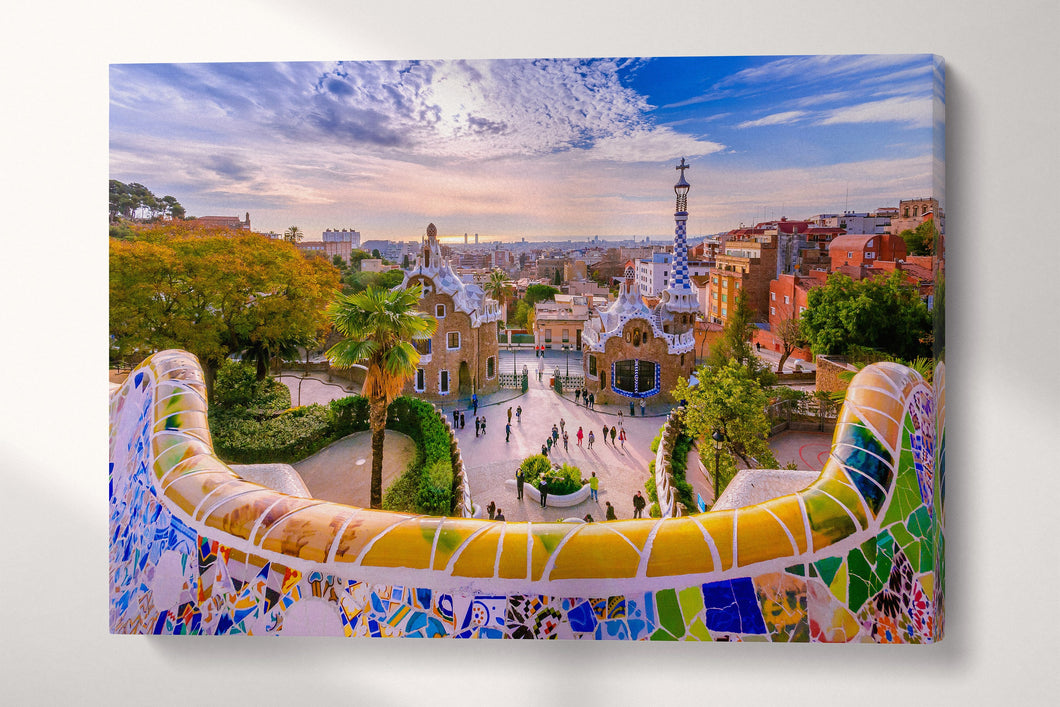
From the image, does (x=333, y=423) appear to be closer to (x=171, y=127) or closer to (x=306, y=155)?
(x=306, y=155)

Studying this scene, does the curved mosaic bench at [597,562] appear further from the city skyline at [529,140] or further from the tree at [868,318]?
the city skyline at [529,140]

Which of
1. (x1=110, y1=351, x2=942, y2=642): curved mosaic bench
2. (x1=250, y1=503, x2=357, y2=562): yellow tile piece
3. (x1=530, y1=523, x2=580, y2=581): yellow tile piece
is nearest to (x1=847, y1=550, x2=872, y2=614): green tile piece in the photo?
(x1=110, y1=351, x2=942, y2=642): curved mosaic bench

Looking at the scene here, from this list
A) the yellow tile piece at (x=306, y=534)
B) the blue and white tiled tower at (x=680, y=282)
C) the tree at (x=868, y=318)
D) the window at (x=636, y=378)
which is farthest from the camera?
the window at (x=636, y=378)

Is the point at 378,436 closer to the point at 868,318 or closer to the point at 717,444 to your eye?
the point at 717,444

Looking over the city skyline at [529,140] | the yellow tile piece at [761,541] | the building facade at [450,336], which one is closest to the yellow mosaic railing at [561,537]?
the yellow tile piece at [761,541]

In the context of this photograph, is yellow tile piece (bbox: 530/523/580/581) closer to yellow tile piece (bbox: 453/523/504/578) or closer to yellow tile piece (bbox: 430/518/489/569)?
yellow tile piece (bbox: 453/523/504/578)
